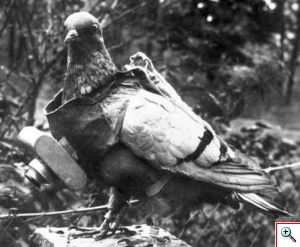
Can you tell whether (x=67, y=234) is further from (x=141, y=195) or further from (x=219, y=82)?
(x=219, y=82)

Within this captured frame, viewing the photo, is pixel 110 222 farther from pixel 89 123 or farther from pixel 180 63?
pixel 180 63

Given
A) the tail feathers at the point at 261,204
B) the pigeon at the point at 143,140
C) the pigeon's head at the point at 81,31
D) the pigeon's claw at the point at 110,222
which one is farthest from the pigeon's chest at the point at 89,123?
the tail feathers at the point at 261,204

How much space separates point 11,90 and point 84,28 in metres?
1.32

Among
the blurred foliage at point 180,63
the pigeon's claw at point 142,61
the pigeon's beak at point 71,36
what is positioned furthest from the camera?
the blurred foliage at point 180,63

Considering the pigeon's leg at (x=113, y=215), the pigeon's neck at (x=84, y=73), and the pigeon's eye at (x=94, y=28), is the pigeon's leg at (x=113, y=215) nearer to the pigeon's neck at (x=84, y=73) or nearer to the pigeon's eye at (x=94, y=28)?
the pigeon's neck at (x=84, y=73)

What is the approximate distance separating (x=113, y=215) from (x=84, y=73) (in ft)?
1.71

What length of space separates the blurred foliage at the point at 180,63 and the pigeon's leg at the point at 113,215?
2.22ft

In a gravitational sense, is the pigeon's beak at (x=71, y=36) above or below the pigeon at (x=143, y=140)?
above

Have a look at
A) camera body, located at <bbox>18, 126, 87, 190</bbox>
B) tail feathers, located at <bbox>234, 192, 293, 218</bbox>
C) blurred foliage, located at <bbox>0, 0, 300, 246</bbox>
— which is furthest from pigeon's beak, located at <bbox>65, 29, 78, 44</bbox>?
blurred foliage, located at <bbox>0, 0, 300, 246</bbox>

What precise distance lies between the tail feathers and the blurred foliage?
0.89 meters

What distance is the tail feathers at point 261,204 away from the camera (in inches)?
60.9

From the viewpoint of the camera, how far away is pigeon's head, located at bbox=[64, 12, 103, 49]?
1.36m

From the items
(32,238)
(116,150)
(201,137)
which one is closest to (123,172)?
(116,150)

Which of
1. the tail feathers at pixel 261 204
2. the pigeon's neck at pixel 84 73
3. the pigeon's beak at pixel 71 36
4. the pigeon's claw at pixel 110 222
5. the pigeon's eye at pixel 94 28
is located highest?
the pigeon's eye at pixel 94 28
